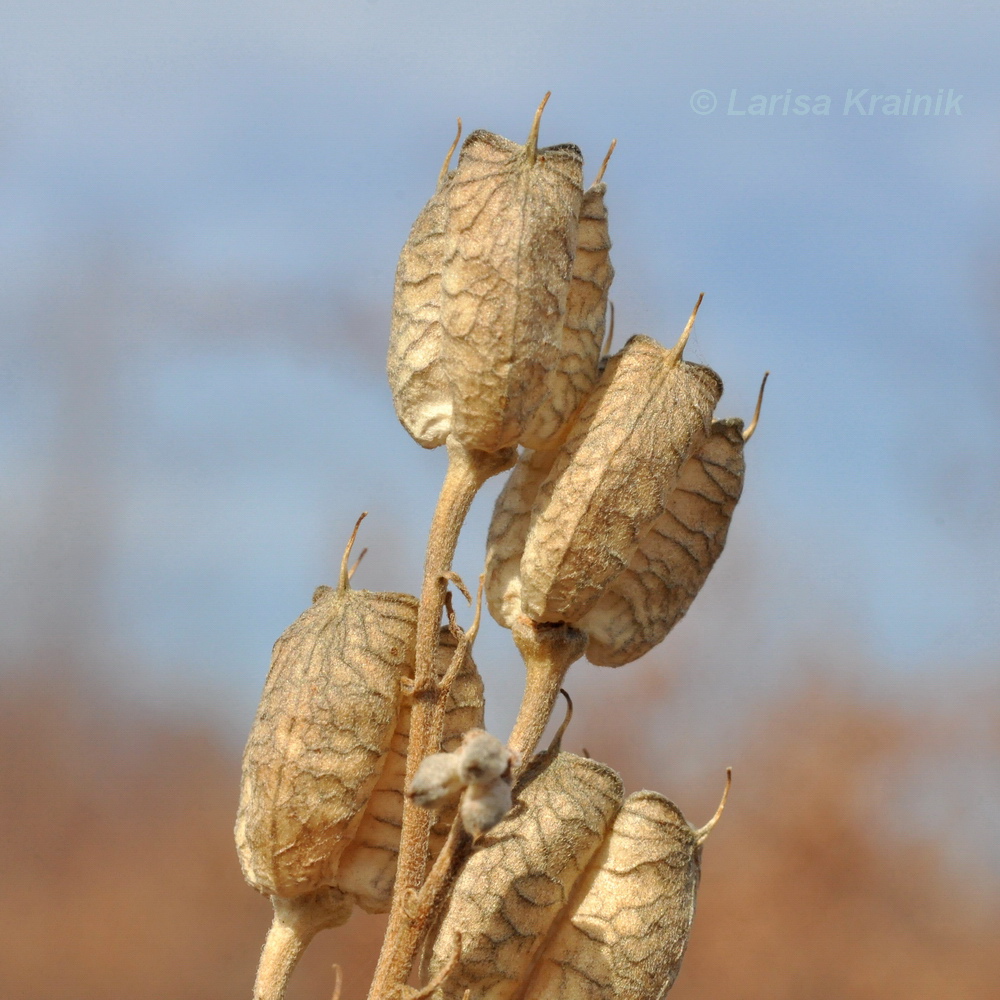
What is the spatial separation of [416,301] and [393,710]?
2.01ft

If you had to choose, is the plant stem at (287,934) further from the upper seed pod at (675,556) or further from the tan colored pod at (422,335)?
the tan colored pod at (422,335)

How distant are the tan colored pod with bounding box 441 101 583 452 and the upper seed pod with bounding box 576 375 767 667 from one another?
31 centimetres

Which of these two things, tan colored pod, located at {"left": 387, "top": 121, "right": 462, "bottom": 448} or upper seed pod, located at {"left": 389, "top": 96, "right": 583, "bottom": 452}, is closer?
upper seed pod, located at {"left": 389, "top": 96, "right": 583, "bottom": 452}

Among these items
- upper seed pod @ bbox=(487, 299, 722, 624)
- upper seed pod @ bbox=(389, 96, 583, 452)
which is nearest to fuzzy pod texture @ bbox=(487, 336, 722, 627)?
upper seed pod @ bbox=(487, 299, 722, 624)

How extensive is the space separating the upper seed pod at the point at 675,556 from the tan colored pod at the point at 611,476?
0.08 metres

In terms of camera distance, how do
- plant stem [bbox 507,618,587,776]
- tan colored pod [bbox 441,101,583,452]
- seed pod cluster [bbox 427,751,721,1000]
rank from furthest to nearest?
plant stem [bbox 507,618,587,776]
seed pod cluster [bbox 427,751,721,1000]
tan colored pod [bbox 441,101,583,452]

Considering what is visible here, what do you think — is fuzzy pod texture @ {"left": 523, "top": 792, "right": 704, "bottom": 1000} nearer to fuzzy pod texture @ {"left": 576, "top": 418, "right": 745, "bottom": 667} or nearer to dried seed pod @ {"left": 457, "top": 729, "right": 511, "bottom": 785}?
fuzzy pod texture @ {"left": 576, "top": 418, "right": 745, "bottom": 667}

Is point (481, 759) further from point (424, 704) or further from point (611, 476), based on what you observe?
point (611, 476)

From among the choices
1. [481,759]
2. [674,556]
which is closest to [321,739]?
[481,759]

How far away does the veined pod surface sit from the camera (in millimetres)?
1775

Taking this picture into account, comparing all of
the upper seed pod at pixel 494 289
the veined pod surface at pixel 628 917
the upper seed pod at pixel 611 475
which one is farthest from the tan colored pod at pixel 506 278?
the veined pod surface at pixel 628 917

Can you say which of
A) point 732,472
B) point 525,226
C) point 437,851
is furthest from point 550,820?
point 525,226

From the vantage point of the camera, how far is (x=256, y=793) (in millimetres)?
1793

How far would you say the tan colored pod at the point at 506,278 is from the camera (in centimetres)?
163
